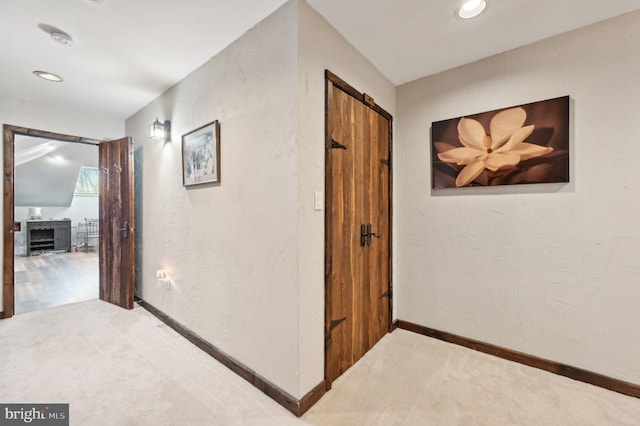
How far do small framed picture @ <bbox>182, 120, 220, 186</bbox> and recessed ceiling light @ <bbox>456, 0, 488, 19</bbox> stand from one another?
6.19 ft

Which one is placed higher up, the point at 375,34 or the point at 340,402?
the point at 375,34

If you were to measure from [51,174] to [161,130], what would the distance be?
6552 millimetres

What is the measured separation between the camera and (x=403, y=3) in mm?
1637

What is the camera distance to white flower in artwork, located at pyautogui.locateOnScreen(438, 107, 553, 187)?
205cm

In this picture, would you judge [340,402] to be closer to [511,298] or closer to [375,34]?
[511,298]

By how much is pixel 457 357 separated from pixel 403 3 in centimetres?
261

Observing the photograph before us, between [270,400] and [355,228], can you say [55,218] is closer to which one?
[270,400]

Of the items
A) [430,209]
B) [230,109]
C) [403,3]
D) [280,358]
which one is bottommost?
[280,358]

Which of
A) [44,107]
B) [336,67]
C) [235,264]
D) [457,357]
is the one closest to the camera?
[336,67]

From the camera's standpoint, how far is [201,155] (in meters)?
2.32

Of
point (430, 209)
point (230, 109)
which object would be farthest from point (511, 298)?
point (230, 109)

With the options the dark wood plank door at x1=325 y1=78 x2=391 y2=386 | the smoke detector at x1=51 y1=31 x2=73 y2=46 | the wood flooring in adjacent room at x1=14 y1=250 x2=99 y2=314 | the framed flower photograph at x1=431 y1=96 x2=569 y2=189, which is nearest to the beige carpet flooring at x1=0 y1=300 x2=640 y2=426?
the dark wood plank door at x1=325 y1=78 x2=391 y2=386

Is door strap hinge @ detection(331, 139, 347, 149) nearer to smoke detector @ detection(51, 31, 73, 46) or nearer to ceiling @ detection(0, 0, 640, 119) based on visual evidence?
ceiling @ detection(0, 0, 640, 119)

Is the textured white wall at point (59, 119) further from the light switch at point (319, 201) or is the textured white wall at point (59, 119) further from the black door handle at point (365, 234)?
the black door handle at point (365, 234)
